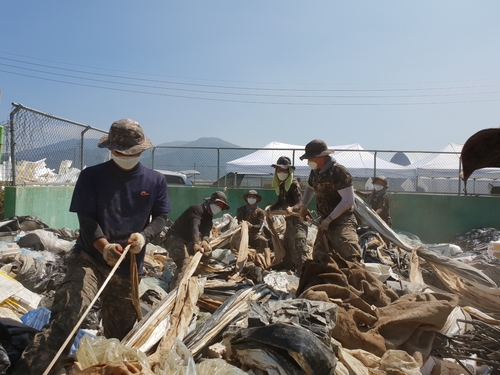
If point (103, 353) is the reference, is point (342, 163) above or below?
above

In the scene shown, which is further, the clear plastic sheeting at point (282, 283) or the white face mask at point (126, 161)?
the clear plastic sheeting at point (282, 283)

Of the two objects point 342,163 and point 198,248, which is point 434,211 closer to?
point 342,163

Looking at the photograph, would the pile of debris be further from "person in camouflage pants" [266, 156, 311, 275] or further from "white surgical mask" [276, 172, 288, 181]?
"white surgical mask" [276, 172, 288, 181]

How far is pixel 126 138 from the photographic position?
11.0 feet

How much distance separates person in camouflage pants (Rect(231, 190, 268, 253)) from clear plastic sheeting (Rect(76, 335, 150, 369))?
559 cm

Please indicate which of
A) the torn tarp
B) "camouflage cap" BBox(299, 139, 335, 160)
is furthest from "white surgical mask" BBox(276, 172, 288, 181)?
the torn tarp

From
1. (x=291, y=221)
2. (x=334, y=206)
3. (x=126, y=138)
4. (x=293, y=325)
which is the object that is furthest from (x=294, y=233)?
(x=126, y=138)

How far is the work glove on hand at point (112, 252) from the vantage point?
295cm

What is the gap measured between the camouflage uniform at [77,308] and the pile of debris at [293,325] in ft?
0.47

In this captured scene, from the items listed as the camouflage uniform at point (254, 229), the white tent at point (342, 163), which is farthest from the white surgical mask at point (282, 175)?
the white tent at point (342, 163)

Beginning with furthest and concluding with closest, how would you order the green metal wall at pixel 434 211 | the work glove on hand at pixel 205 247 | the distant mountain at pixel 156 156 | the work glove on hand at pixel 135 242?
1. the green metal wall at pixel 434 211
2. the distant mountain at pixel 156 156
3. the work glove on hand at pixel 205 247
4. the work glove on hand at pixel 135 242

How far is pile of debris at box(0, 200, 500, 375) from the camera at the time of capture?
2820 millimetres

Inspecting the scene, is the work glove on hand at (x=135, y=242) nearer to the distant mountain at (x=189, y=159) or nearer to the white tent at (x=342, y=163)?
the distant mountain at (x=189, y=159)

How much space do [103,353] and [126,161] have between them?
1.35 meters
